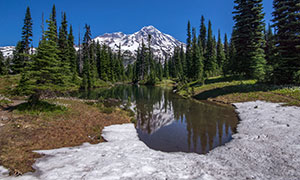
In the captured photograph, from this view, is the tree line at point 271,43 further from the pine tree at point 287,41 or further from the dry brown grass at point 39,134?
the dry brown grass at point 39,134

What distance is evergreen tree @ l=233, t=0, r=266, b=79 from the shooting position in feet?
78.9

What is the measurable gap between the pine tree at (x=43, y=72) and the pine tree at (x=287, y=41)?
2763 centimetres

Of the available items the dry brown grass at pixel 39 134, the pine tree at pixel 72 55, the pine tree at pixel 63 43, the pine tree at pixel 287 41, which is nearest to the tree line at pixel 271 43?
the pine tree at pixel 287 41

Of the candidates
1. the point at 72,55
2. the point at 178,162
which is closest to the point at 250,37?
the point at 178,162

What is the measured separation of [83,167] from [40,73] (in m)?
8.77

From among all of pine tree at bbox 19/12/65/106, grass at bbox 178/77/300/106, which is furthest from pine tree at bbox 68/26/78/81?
grass at bbox 178/77/300/106

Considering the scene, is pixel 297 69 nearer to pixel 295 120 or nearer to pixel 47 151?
pixel 295 120

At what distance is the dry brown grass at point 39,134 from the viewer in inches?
224

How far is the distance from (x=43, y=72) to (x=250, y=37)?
30.0m

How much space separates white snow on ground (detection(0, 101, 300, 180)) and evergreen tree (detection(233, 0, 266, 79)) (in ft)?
61.9

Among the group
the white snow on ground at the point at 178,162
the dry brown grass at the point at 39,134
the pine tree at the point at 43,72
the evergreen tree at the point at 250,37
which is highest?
the evergreen tree at the point at 250,37

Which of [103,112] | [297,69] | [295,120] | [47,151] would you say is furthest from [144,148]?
[297,69]

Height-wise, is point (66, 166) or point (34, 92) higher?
point (34, 92)

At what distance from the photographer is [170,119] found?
14.4 metres
